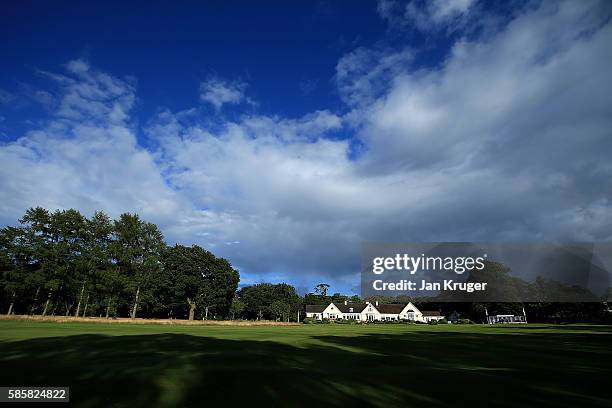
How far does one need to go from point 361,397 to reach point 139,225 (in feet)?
291

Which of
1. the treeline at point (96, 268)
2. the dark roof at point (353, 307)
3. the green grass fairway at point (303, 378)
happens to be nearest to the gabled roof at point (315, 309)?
the dark roof at point (353, 307)

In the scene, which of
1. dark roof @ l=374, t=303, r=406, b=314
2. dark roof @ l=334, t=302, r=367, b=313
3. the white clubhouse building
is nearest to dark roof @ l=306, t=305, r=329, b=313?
the white clubhouse building

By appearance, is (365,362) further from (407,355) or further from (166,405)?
(166,405)

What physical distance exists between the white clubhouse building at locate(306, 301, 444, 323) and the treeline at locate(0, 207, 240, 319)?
196ft

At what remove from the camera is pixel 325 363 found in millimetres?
14625

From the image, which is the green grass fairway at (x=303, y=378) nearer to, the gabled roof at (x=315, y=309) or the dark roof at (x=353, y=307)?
the dark roof at (x=353, y=307)

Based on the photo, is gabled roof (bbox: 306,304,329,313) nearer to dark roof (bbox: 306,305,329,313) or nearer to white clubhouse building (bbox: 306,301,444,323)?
dark roof (bbox: 306,305,329,313)

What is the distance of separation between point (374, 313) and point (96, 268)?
Result: 101m

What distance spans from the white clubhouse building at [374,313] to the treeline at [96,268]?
5961 centimetres

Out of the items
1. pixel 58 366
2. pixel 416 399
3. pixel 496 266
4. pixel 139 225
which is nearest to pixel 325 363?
pixel 416 399

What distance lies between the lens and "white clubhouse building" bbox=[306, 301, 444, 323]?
141 metres

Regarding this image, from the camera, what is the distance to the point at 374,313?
474ft

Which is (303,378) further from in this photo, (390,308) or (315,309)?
(315,309)

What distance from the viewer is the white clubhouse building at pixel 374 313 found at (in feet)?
463
